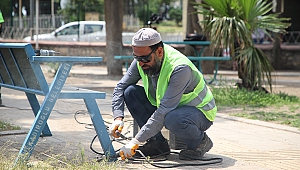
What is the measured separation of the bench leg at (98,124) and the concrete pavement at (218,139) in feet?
0.62

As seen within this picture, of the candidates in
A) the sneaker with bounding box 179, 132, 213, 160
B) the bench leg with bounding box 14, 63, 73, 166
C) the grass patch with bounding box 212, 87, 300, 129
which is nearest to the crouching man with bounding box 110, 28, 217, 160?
the sneaker with bounding box 179, 132, 213, 160

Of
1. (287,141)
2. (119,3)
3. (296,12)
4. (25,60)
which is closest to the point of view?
(25,60)

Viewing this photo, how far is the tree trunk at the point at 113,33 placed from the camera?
14.5 meters

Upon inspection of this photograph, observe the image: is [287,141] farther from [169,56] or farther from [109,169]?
[109,169]

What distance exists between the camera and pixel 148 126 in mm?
4566

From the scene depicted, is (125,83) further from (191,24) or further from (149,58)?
(191,24)

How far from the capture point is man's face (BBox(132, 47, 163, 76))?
4.65 meters

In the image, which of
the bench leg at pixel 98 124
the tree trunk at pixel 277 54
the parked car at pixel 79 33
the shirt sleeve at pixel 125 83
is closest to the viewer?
the bench leg at pixel 98 124

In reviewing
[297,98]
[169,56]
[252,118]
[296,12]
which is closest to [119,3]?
[297,98]

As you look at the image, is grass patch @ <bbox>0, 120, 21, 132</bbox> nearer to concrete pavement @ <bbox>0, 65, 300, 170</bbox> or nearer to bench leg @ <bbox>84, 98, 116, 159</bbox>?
concrete pavement @ <bbox>0, 65, 300, 170</bbox>

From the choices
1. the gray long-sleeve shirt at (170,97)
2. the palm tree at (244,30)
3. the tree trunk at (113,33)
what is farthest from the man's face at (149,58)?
the tree trunk at (113,33)

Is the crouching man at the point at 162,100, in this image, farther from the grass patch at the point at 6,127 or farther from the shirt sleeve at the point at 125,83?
the grass patch at the point at 6,127

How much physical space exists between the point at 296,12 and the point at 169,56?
22184 mm

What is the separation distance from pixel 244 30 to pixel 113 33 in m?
5.48
